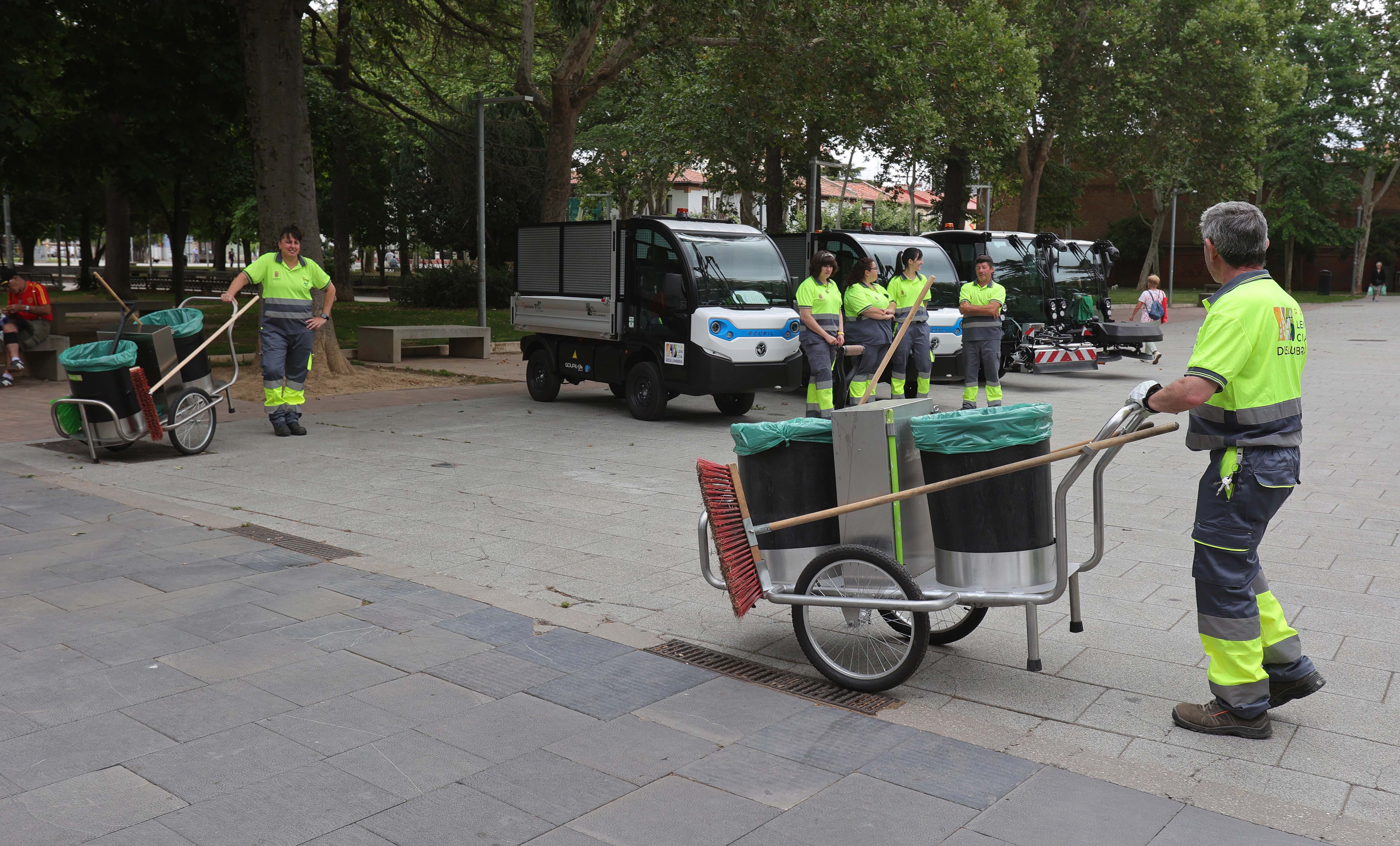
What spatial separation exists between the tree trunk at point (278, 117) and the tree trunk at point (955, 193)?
53.5 ft

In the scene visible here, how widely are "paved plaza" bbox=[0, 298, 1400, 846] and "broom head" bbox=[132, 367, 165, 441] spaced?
4.21 feet

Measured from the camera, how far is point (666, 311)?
1188 cm

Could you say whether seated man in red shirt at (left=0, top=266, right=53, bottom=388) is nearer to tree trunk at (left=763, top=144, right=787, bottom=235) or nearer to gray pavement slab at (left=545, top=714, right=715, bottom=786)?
gray pavement slab at (left=545, top=714, right=715, bottom=786)

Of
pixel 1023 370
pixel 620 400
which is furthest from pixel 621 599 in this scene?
pixel 1023 370

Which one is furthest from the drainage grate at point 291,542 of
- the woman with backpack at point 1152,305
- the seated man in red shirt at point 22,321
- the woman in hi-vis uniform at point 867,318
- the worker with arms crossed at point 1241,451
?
the woman with backpack at point 1152,305

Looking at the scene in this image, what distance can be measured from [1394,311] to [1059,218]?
11311 mm

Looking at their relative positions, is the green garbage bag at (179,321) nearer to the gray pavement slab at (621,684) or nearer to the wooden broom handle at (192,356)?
the wooden broom handle at (192,356)

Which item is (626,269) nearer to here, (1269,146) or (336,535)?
(336,535)

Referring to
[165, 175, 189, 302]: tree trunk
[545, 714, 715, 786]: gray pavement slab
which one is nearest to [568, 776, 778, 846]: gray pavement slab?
[545, 714, 715, 786]: gray pavement slab

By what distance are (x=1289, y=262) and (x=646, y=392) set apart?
48.5 meters

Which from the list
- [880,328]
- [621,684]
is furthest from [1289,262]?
[621,684]

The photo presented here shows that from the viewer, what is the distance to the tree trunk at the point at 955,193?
87.9ft

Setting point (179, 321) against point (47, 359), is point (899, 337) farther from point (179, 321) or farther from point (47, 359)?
point (47, 359)

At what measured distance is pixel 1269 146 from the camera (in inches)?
1928
